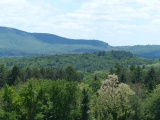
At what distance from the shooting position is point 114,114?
64.6 m

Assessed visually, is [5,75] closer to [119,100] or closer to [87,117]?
[87,117]

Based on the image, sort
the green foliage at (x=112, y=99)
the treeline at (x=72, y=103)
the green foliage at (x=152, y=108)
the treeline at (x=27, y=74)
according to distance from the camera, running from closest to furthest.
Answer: the green foliage at (x=112, y=99) < the treeline at (x=72, y=103) < the green foliage at (x=152, y=108) < the treeline at (x=27, y=74)

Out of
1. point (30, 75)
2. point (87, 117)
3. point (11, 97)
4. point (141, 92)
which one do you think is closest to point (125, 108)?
point (87, 117)

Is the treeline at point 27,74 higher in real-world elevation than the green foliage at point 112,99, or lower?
lower

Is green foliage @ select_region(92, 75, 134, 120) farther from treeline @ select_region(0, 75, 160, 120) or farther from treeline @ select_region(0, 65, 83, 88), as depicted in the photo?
treeline @ select_region(0, 65, 83, 88)

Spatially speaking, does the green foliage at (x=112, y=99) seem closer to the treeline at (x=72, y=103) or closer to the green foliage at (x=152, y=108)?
the treeline at (x=72, y=103)

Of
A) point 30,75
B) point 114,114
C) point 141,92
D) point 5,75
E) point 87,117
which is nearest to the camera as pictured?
point 114,114

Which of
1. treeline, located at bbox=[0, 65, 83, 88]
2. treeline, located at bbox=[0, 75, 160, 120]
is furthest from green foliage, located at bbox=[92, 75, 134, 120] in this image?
treeline, located at bbox=[0, 65, 83, 88]

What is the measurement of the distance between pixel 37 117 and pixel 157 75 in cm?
7509

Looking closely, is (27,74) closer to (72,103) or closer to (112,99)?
(72,103)

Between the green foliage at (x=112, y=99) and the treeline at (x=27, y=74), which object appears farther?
the treeline at (x=27, y=74)

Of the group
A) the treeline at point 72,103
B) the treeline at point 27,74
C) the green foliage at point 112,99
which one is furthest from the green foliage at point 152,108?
the treeline at point 27,74

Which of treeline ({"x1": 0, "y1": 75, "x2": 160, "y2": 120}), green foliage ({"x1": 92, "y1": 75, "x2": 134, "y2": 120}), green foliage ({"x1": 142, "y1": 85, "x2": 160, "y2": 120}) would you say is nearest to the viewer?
green foliage ({"x1": 92, "y1": 75, "x2": 134, "y2": 120})

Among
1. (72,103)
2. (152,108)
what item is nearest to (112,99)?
(72,103)
